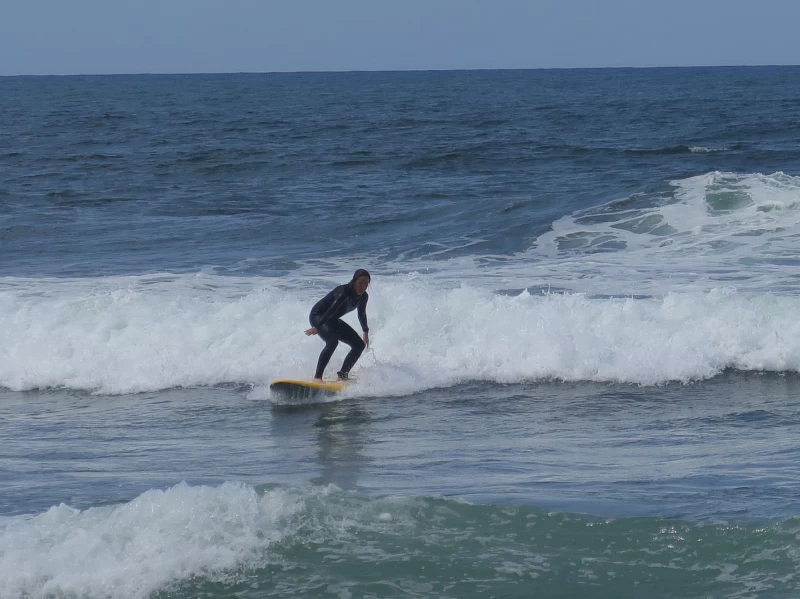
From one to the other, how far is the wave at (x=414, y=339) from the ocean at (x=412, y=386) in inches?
1.5

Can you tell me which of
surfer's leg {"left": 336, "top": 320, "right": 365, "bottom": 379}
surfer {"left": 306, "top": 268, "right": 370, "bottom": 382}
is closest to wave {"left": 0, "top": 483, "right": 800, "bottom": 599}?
surfer {"left": 306, "top": 268, "right": 370, "bottom": 382}

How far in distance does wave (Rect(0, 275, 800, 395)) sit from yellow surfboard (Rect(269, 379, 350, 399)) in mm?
395

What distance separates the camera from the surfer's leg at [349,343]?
35.6 ft

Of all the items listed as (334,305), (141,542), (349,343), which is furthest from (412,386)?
(141,542)

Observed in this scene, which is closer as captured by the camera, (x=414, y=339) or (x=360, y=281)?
(x=360, y=281)

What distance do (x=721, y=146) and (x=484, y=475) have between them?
26.9 m

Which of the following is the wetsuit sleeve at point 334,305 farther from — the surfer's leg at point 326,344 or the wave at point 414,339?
the wave at point 414,339

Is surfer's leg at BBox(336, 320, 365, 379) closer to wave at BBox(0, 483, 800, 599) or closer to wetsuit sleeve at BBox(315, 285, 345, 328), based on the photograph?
wetsuit sleeve at BBox(315, 285, 345, 328)

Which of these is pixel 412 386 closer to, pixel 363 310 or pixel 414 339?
pixel 363 310

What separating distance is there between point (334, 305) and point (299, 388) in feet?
2.92

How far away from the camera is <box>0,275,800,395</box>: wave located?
11.5m

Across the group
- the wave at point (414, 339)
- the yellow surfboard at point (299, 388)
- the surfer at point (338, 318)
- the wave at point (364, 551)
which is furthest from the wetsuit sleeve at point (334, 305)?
the wave at point (364, 551)

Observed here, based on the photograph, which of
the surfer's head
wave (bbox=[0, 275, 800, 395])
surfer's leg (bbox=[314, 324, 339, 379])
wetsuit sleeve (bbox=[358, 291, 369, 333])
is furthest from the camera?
wave (bbox=[0, 275, 800, 395])

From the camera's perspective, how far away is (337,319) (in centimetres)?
1081
